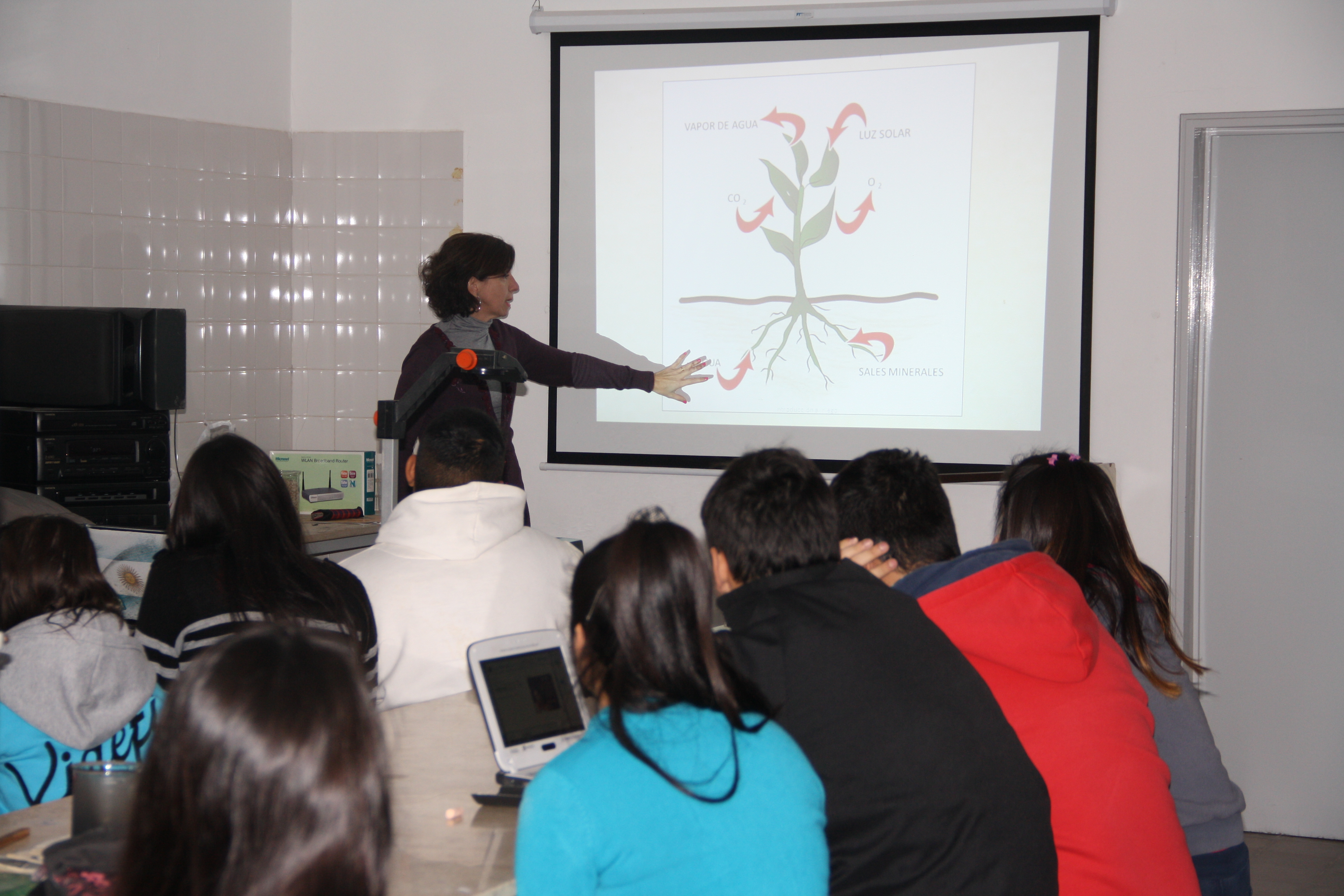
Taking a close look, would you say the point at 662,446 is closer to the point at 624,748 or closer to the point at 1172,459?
the point at 1172,459

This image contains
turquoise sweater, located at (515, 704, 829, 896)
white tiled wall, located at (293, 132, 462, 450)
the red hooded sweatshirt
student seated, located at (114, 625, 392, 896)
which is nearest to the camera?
student seated, located at (114, 625, 392, 896)

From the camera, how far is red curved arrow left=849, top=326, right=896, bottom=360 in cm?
357

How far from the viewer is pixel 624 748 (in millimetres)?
976

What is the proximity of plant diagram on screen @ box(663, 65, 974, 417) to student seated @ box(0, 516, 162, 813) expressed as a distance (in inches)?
90.7

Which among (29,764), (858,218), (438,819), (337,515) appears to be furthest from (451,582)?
(858,218)

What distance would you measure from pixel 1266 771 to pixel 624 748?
322cm

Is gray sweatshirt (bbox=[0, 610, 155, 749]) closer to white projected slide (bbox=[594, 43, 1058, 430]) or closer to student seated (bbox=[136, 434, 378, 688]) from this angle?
student seated (bbox=[136, 434, 378, 688])

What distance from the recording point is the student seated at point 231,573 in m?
1.65

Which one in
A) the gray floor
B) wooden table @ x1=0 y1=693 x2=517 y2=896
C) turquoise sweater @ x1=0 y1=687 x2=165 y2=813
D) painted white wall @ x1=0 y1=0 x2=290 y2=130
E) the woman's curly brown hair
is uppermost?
painted white wall @ x1=0 y1=0 x2=290 y2=130

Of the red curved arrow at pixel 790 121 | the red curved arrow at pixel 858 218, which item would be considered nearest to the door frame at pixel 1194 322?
the red curved arrow at pixel 858 218

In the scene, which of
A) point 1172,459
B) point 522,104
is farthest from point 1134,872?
point 522,104

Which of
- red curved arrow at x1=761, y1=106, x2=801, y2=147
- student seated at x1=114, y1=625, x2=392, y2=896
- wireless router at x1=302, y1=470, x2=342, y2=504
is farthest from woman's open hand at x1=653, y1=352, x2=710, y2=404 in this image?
student seated at x1=114, y1=625, x2=392, y2=896

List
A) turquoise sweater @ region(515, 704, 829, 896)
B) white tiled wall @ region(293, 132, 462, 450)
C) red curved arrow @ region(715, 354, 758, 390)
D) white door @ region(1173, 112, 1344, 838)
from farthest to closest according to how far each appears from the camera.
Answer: white tiled wall @ region(293, 132, 462, 450), red curved arrow @ region(715, 354, 758, 390), white door @ region(1173, 112, 1344, 838), turquoise sweater @ region(515, 704, 829, 896)

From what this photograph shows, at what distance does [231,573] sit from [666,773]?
3.31ft
